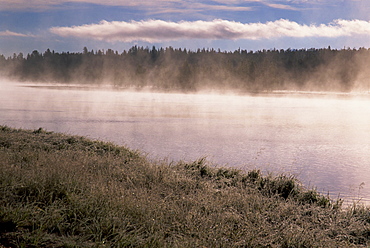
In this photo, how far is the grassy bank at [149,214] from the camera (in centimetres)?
571

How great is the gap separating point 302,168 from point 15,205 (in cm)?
993

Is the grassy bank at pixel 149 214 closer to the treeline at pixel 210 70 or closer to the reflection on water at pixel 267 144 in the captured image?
the reflection on water at pixel 267 144

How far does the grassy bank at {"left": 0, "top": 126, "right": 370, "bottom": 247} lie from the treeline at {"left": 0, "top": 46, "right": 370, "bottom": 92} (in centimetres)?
10150

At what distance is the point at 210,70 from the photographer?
117 metres

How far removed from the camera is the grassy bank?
5707mm

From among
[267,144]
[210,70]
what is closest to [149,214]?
[267,144]

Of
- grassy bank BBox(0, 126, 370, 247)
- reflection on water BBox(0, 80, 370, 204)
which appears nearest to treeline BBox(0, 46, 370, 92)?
reflection on water BBox(0, 80, 370, 204)

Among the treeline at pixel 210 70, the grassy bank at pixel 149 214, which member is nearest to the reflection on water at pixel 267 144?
the grassy bank at pixel 149 214

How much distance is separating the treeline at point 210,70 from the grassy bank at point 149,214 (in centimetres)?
10150

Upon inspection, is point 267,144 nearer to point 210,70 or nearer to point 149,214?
point 149,214

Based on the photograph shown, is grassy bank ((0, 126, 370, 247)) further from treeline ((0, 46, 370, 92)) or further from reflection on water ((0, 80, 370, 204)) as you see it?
treeline ((0, 46, 370, 92))

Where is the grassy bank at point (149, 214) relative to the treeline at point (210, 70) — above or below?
below

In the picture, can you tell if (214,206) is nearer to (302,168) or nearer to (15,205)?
(15,205)

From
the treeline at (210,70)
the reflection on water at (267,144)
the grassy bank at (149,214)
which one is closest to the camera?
the grassy bank at (149,214)
